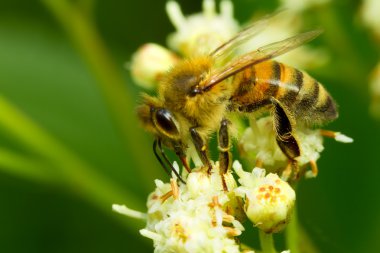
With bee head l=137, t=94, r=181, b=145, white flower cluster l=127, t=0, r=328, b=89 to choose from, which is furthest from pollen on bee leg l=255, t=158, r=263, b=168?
white flower cluster l=127, t=0, r=328, b=89

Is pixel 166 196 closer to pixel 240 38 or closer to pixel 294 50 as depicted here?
pixel 240 38

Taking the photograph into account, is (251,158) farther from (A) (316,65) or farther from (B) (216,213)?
(A) (316,65)

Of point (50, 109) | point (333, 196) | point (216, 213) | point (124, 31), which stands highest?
point (124, 31)

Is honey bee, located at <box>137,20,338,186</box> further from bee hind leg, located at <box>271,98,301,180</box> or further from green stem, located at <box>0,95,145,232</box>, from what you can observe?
green stem, located at <box>0,95,145,232</box>

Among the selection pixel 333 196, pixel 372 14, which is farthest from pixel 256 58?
pixel 333 196

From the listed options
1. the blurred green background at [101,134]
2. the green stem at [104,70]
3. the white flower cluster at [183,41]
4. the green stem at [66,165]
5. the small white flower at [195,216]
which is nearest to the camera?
the small white flower at [195,216]

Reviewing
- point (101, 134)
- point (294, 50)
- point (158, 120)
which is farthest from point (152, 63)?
point (101, 134)

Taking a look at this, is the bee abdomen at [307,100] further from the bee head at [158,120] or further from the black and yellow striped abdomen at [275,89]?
the bee head at [158,120]

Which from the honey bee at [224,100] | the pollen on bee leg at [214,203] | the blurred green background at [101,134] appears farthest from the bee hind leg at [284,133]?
the blurred green background at [101,134]
